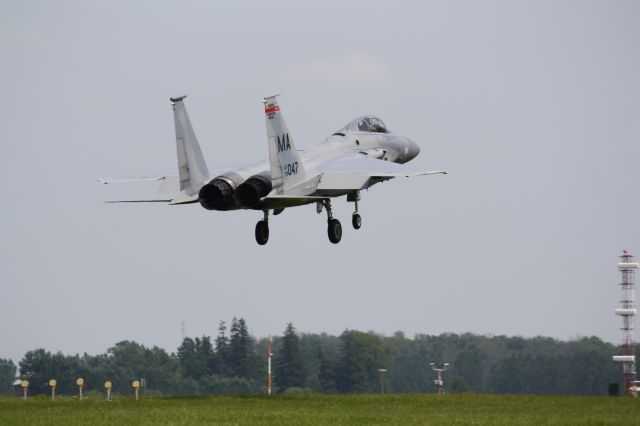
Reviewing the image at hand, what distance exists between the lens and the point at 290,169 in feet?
120

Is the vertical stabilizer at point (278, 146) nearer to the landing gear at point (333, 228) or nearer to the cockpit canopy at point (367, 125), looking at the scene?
the landing gear at point (333, 228)

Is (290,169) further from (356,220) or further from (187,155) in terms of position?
(356,220)

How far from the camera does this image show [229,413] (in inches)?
1218

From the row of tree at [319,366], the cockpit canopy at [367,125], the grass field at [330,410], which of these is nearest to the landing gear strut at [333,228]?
the cockpit canopy at [367,125]

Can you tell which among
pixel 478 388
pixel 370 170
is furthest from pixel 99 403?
pixel 478 388

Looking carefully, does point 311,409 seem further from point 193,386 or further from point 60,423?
point 193,386

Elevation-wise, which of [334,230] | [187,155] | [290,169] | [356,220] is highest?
[187,155]

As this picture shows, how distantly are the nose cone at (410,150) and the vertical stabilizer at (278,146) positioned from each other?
8974 millimetres

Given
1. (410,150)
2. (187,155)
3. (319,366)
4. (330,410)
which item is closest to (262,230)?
(187,155)

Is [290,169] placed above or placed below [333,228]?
Result: above

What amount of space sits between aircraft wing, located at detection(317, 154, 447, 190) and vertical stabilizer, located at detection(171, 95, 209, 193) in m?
3.64

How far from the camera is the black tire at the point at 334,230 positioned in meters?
39.9

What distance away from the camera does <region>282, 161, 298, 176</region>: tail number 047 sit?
3653 cm

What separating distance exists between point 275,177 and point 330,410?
7.25 metres
